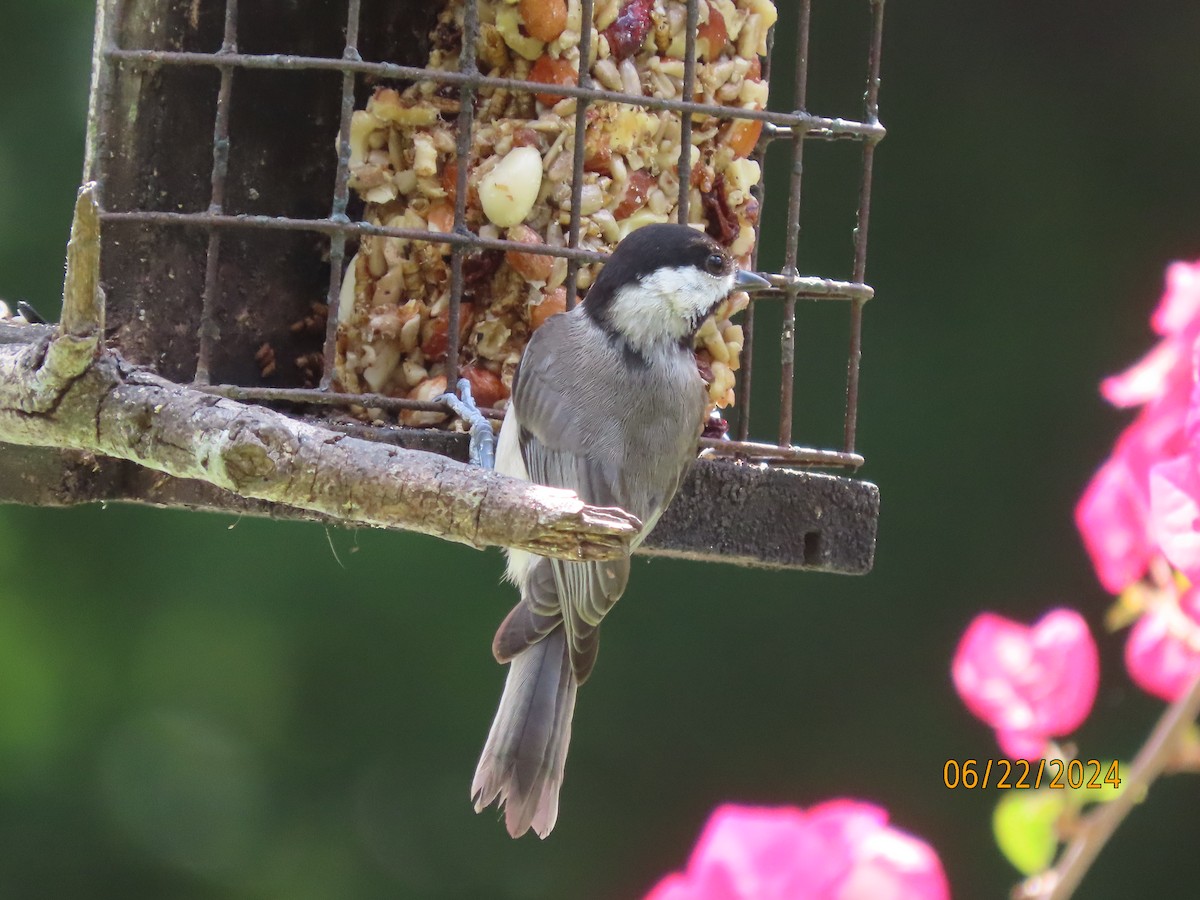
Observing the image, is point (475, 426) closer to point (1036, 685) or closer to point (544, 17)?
point (544, 17)

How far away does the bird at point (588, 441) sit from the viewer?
2643 millimetres

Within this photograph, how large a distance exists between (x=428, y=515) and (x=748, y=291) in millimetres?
1205

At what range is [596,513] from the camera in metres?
1.62

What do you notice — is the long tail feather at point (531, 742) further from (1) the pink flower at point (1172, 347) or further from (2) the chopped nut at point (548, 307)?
(1) the pink flower at point (1172, 347)

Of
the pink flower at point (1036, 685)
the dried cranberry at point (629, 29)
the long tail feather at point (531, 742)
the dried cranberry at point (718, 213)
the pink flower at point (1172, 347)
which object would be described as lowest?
the long tail feather at point (531, 742)

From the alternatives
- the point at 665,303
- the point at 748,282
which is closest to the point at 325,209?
the point at 665,303

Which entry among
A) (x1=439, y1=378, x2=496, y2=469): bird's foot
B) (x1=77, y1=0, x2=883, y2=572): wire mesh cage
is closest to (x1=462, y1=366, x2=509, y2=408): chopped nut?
(x1=77, y1=0, x2=883, y2=572): wire mesh cage

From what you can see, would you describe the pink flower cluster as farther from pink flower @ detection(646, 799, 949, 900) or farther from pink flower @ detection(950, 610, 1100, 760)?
pink flower @ detection(646, 799, 949, 900)

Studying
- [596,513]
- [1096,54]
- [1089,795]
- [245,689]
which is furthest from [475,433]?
[1096,54]

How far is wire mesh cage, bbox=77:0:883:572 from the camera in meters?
2.63

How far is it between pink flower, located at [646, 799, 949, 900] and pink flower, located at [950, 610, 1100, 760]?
0.63 ft

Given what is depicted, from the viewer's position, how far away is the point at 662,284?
2693mm

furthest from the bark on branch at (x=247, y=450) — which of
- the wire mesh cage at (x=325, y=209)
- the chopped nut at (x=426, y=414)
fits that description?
the chopped nut at (x=426, y=414)

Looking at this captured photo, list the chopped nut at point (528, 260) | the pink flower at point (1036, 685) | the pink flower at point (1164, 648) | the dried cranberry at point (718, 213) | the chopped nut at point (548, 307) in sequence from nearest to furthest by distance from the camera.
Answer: the pink flower at point (1164, 648)
the pink flower at point (1036, 685)
the chopped nut at point (528, 260)
the chopped nut at point (548, 307)
the dried cranberry at point (718, 213)
